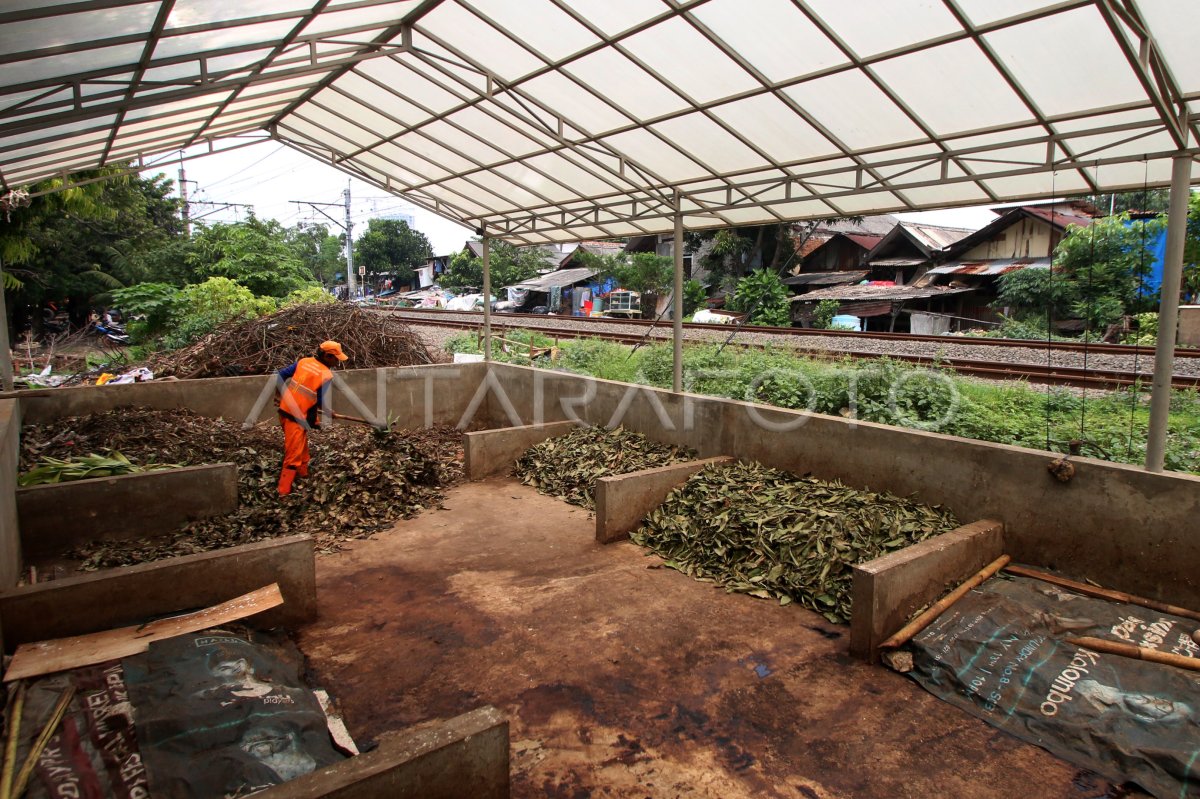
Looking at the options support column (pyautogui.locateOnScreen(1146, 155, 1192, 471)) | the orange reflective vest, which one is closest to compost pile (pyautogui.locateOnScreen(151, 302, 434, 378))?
the orange reflective vest

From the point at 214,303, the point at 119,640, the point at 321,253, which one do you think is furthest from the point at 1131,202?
the point at 321,253

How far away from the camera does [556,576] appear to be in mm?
5199

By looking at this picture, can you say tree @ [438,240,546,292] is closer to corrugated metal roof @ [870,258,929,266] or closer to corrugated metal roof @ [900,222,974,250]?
corrugated metal roof @ [870,258,929,266]

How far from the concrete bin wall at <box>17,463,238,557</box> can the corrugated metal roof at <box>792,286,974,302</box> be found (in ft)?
63.2

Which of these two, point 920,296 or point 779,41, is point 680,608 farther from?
point 920,296

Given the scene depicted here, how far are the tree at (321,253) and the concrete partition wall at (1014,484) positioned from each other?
52.3 metres

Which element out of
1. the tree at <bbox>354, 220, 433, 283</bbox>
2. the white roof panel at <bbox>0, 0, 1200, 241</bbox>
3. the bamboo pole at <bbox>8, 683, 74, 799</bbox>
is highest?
the tree at <bbox>354, 220, 433, 283</bbox>

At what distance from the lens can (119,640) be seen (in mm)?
3506

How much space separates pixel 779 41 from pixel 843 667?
448cm

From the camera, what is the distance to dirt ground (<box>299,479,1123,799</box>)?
3016 millimetres

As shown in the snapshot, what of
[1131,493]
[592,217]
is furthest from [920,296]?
[1131,493]

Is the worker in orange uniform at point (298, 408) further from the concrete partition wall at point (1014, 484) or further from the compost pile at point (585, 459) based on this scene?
the concrete partition wall at point (1014, 484)

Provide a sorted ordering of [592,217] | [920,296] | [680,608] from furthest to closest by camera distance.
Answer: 1. [920,296]
2. [592,217]
3. [680,608]

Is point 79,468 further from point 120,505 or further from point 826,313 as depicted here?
point 826,313
